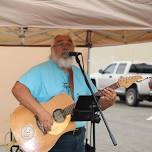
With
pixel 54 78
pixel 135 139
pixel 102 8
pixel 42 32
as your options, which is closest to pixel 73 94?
pixel 54 78

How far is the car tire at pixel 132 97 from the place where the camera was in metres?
17.7

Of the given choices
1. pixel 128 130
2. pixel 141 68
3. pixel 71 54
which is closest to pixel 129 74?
pixel 141 68

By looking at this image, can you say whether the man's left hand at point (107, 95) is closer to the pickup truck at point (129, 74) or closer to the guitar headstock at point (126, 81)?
the guitar headstock at point (126, 81)

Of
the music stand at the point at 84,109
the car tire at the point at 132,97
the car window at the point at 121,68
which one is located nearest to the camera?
the music stand at the point at 84,109

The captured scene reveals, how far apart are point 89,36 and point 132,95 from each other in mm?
10578

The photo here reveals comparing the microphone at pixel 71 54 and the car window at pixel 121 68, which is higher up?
the microphone at pixel 71 54

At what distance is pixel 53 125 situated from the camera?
4730mm

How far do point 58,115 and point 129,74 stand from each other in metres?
12.1

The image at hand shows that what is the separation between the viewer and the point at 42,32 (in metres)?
7.12

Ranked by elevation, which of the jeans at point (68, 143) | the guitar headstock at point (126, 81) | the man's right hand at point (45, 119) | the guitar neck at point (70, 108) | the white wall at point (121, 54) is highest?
the white wall at point (121, 54)

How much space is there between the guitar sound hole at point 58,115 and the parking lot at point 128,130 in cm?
419

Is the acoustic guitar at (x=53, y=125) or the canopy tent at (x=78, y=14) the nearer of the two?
the canopy tent at (x=78, y=14)

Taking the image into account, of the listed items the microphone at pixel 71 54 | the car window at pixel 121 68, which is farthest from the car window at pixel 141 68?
the microphone at pixel 71 54

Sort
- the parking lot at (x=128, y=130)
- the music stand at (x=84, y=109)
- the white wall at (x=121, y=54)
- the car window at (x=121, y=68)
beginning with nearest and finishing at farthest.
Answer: the music stand at (x=84, y=109), the parking lot at (x=128, y=130), the car window at (x=121, y=68), the white wall at (x=121, y=54)
